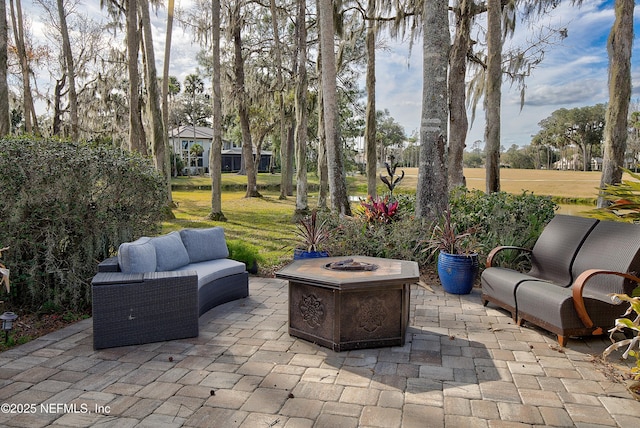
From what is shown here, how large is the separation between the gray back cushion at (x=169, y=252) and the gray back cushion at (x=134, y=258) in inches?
Result: 12.0

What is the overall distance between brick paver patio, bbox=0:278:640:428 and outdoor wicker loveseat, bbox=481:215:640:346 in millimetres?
218

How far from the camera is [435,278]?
214 inches

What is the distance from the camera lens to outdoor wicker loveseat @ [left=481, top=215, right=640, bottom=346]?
124 inches

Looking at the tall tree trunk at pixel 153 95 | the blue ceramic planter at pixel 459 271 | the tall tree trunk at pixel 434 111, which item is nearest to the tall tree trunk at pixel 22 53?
the tall tree trunk at pixel 153 95

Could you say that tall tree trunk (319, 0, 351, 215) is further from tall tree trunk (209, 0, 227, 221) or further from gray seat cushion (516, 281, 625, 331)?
gray seat cushion (516, 281, 625, 331)

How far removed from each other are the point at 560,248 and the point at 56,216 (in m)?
4.81

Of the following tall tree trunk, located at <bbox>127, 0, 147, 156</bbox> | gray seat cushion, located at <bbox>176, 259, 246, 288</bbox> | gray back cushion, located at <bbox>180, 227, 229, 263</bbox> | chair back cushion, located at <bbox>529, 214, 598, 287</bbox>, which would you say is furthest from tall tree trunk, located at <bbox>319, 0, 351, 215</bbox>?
Answer: tall tree trunk, located at <bbox>127, 0, 147, 156</bbox>

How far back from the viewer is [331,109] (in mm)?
7672

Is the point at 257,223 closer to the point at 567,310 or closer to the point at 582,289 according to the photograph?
the point at 567,310

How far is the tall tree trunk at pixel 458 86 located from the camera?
9.04 m

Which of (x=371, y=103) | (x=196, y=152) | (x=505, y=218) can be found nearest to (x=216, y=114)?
(x=371, y=103)

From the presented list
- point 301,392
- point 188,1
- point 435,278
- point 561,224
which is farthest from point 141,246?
point 188,1

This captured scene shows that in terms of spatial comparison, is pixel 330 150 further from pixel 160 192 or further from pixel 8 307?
pixel 8 307

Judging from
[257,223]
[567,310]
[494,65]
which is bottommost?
[257,223]
